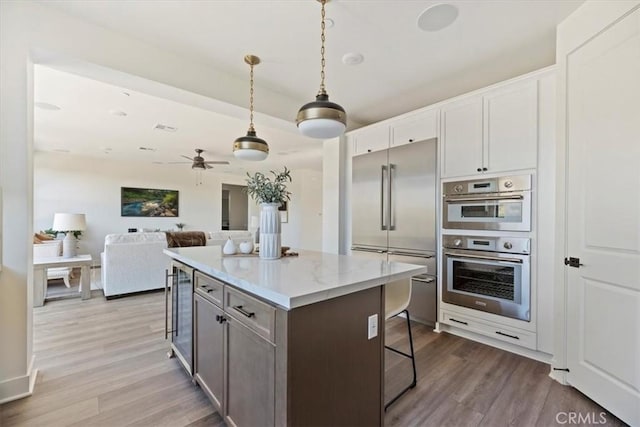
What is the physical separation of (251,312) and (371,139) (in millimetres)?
Result: 2976

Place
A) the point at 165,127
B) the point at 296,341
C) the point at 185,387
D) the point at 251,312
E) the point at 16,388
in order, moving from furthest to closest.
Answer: the point at 165,127 → the point at 185,387 → the point at 16,388 → the point at 251,312 → the point at 296,341

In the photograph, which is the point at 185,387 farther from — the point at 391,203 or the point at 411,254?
the point at 391,203

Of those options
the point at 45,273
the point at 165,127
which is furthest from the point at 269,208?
the point at 45,273

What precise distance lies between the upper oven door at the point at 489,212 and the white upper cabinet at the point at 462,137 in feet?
0.96

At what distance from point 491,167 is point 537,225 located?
2.07ft

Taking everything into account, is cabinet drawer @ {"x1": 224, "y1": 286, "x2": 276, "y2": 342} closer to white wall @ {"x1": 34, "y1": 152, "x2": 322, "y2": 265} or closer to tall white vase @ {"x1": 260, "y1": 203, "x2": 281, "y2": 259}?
tall white vase @ {"x1": 260, "y1": 203, "x2": 281, "y2": 259}

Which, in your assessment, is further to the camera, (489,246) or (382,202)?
(382,202)

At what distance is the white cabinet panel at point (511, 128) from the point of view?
2367mm

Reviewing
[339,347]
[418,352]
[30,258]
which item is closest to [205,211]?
[30,258]

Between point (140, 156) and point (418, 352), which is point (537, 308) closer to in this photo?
point (418, 352)

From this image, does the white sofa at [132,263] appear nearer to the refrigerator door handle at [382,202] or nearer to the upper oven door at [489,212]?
the refrigerator door handle at [382,202]

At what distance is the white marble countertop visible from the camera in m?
1.09

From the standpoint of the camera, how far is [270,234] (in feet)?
6.39

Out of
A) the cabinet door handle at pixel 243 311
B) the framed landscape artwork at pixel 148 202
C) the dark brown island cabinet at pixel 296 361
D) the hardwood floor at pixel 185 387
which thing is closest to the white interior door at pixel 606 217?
the hardwood floor at pixel 185 387
